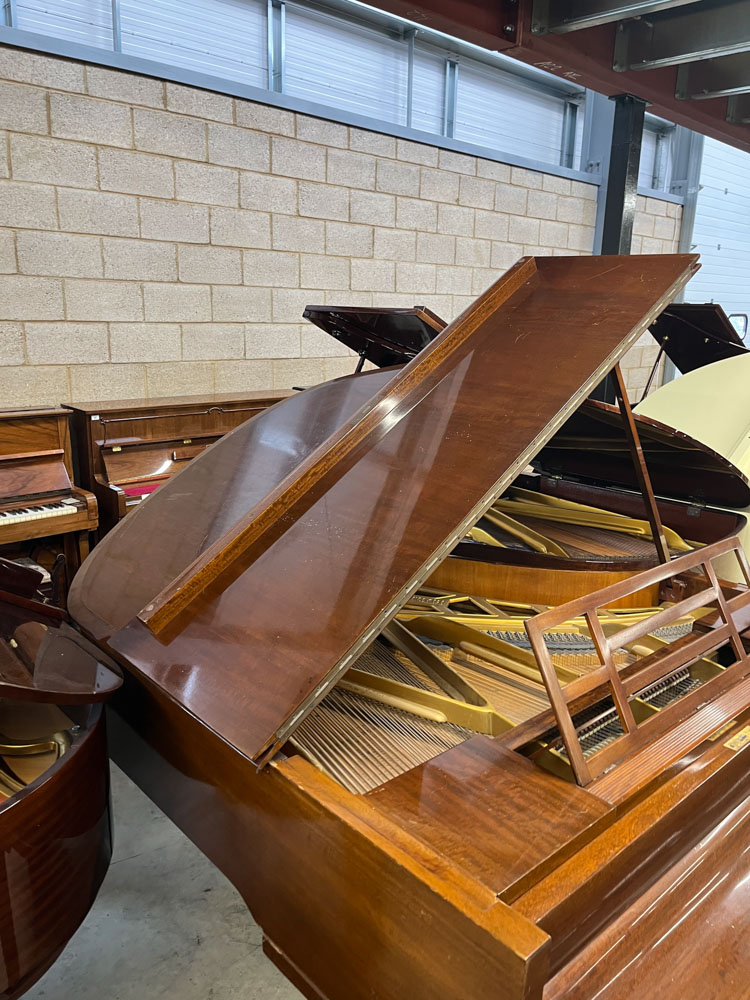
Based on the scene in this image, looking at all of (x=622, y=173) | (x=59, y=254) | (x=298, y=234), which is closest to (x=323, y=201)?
(x=298, y=234)

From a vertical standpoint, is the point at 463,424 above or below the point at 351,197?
below

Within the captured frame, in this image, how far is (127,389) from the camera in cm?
462

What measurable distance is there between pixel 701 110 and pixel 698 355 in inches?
107

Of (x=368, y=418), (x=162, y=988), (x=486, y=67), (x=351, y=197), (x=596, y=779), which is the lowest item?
(x=162, y=988)

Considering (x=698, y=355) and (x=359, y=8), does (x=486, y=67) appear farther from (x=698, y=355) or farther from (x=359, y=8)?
(x=698, y=355)

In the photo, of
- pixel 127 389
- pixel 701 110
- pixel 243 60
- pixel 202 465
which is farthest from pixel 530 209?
pixel 202 465

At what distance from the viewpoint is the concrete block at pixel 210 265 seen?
4695mm

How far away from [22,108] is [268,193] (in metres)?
1.60

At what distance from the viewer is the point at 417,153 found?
5676 millimetres

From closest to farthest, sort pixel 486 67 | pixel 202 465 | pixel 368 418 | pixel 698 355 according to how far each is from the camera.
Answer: pixel 368 418 → pixel 202 465 → pixel 698 355 → pixel 486 67

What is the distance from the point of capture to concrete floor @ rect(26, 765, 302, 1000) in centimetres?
189

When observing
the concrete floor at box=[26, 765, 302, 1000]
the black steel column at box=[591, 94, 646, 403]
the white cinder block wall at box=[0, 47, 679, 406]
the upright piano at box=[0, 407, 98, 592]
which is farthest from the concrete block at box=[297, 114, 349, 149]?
the concrete floor at box=[26, 765, 302, 1000]

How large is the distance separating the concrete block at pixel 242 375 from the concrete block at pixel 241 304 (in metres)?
0.31

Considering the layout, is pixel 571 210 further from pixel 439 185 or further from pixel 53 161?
pixel 53 161
